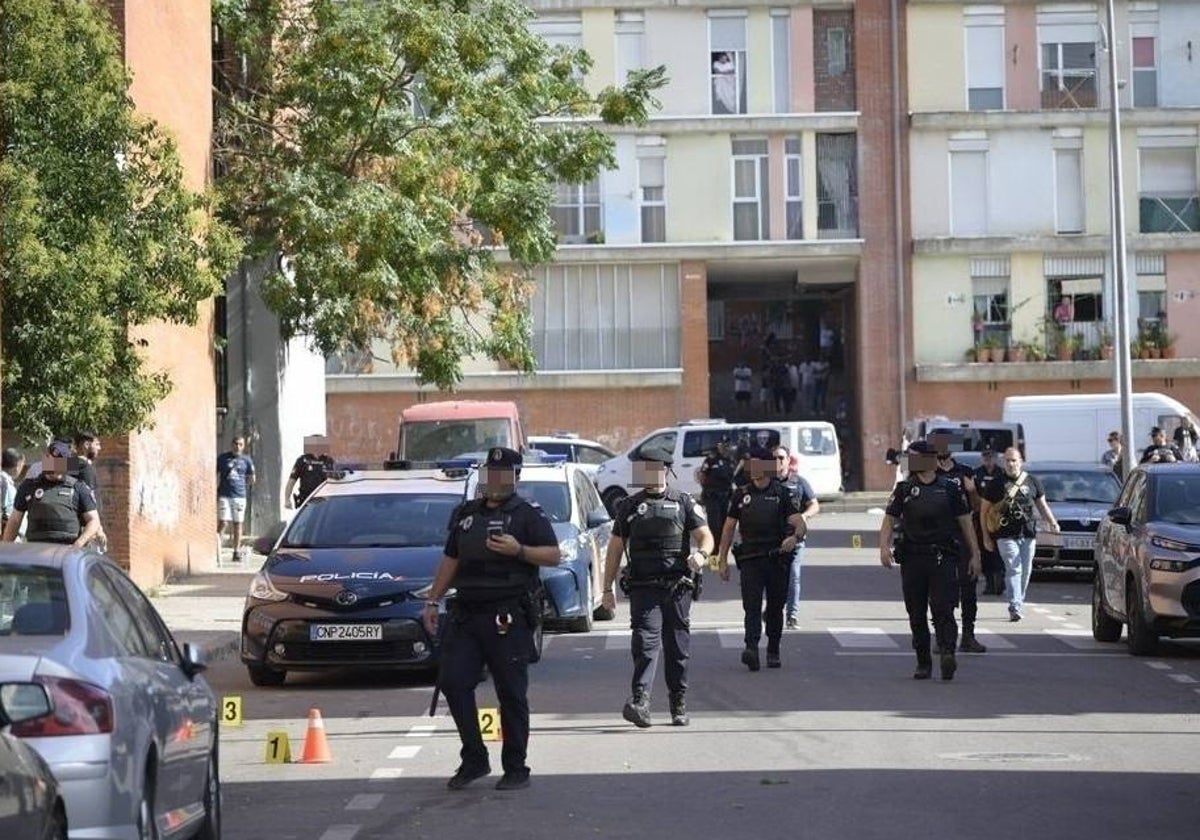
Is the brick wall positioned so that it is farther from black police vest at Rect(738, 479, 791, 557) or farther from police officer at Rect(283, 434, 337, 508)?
black police vest at Rect(738, 479, 791, 557)

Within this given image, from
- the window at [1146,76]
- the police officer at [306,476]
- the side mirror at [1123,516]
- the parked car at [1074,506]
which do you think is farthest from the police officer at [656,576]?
the window at [1146,76]

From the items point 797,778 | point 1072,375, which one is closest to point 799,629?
point 797,778

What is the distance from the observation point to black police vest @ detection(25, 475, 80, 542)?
19.8 m

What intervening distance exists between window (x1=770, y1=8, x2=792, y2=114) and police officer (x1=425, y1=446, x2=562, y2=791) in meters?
45.2

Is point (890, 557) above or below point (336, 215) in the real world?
below

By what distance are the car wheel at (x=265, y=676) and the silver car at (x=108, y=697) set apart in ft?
25.8

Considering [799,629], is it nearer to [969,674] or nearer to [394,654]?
[969,674]

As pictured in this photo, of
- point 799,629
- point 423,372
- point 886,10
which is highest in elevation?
point 886,10

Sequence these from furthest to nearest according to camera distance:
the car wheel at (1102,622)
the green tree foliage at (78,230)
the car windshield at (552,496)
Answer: the car windshield at (552,496)
the green tree foliage at (78,230)
the car wheel at (1102,622)

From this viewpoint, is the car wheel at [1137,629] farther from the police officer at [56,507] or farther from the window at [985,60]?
the window at [985,60]

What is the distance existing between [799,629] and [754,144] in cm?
3502

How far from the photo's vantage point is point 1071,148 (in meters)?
57.8

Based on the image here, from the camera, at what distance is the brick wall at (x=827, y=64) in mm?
57531

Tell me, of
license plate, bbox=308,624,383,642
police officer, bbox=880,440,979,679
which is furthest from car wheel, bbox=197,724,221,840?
police officer, bbox=880,440,979,679
